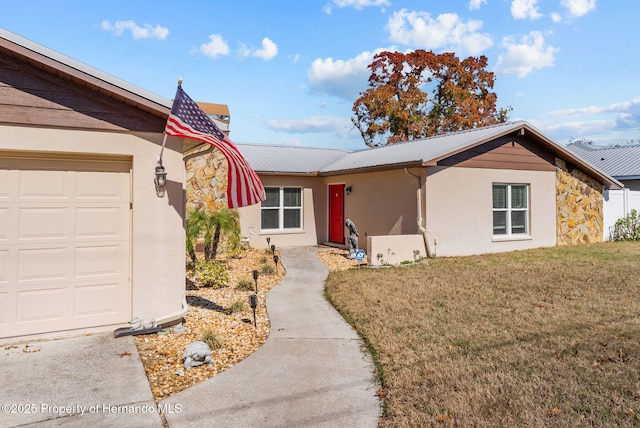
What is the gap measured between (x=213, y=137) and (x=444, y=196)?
810 cm

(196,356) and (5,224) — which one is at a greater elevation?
(5,224)

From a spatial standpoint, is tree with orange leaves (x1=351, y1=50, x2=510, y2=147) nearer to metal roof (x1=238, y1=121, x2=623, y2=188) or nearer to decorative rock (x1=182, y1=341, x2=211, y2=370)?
metal roof (x1=238, y1=121, x2=623, y2=188)

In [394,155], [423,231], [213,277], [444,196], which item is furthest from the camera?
[394,155]

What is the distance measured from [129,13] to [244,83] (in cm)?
393

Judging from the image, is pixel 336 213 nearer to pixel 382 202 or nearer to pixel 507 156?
pixel 382 202

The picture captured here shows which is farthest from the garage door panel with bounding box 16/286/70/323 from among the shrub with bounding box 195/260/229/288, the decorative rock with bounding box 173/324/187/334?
the shrub with bounding box 195/260/229/288

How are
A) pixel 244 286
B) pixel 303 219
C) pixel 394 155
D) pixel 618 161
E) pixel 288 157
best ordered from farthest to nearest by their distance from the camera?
pixel 618 161 < pixel 288 157 < pixel 303 219 < pixel 394 155 < pixel 244 286

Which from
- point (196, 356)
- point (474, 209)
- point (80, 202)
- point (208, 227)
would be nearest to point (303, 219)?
point (208, 227)

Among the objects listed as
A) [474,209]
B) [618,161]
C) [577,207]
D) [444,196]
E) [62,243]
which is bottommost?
[62,243]

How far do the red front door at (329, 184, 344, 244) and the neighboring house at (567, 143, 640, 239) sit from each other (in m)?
10.0

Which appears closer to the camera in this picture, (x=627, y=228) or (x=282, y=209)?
(x=282, y=209)

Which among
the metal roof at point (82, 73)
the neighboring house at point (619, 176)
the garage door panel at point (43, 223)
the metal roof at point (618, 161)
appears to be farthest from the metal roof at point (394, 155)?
the garage door panel at point (43, 223)

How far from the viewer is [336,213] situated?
15.2 meters

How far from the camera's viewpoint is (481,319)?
19.3 ft
